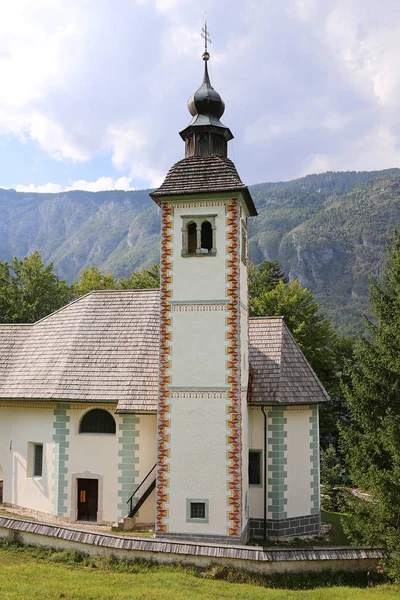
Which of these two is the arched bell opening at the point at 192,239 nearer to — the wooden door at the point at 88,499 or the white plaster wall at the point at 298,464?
the white plaster wall at the point at 298,464

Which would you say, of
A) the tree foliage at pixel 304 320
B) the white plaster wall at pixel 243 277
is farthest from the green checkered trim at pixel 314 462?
the tree foliage at pixel 304 320

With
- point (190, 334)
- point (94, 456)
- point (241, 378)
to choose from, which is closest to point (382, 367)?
point (241, 378)

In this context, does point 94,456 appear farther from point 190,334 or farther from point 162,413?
point 190,334

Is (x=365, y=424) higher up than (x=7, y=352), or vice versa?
(x=7, y=352)

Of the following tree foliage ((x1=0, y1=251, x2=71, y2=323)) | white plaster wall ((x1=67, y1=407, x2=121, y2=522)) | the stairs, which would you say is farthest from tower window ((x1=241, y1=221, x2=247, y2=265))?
tree foliage ((x1=0, y1=251, x2=71, y2=323))

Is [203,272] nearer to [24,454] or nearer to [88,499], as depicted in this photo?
[88,499]

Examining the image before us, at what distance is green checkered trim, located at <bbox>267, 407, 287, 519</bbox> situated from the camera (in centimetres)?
1841

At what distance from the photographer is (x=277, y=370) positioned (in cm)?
1961

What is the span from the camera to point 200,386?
16406mm

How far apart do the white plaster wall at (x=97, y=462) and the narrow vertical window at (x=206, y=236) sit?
6.51 meters

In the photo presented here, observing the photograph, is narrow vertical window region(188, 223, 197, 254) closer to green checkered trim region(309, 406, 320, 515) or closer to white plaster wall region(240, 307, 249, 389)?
white plaster wall region(240, 307, 249, 389)

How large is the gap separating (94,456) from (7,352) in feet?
20.7

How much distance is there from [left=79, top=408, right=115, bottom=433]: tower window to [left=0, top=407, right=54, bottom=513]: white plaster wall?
119cm

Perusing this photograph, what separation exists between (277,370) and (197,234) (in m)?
5.95
